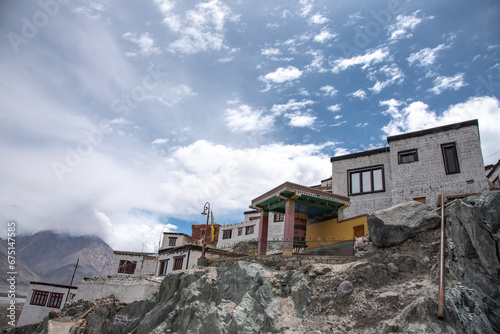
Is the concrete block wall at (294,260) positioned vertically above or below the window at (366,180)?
below

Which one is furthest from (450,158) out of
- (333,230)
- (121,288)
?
(121,288)

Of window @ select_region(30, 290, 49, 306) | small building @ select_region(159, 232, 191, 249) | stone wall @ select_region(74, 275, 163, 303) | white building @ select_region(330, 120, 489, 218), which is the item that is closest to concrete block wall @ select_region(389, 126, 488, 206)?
white building @ select_region(330, 120, 489, 218)

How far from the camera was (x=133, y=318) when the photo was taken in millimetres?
24000

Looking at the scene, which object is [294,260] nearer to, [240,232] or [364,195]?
[364,195]

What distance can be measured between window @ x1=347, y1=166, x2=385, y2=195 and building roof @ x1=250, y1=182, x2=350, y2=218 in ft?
14.1

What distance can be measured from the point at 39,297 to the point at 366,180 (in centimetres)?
3605

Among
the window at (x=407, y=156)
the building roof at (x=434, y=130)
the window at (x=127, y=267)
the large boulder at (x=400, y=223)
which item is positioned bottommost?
the window at (x=127, y=267)

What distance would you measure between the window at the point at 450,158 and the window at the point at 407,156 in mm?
1840

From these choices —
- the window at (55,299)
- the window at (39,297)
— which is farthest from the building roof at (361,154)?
the window at (39,297)

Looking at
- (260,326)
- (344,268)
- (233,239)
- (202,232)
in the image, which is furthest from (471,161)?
(202,232)

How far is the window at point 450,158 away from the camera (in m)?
23.7

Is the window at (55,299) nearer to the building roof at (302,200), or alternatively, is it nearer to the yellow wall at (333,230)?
the building roof at (302,200)

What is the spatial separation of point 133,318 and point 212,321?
9.95 metres

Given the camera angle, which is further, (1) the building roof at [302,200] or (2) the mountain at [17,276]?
(2) the mountain at [17,276]
